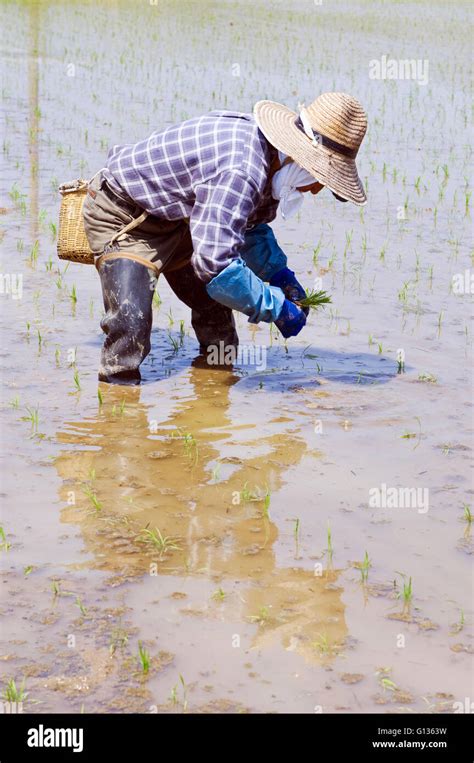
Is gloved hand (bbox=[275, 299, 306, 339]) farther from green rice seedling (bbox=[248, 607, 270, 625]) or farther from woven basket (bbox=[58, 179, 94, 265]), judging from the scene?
green rice seedling (bbox=[248, 607, 270, 625])

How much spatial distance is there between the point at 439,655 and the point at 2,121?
26.9 ft

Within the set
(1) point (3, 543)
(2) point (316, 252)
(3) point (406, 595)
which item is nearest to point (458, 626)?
(3) point (406, 595)

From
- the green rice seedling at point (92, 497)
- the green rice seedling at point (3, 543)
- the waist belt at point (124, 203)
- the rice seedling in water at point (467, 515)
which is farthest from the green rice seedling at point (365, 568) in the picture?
the waist belt at point (124, 203)

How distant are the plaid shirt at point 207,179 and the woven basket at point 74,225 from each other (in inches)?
10.4

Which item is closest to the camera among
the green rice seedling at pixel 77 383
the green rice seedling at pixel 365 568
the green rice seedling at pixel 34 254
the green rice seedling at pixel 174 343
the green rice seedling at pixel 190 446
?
the green rice seedling at pixel 365 568

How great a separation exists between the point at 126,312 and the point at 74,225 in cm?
53

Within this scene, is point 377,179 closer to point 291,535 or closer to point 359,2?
point 291,535

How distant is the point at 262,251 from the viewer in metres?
4.79

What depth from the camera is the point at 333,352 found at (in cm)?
538

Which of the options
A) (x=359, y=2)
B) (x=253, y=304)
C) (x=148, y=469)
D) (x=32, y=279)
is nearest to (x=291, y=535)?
(x=148, y=469)

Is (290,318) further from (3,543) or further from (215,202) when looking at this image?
(3,543)

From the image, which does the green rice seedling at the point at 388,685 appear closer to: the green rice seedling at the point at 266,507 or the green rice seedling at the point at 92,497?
the green rice seedling at the point at 266,507

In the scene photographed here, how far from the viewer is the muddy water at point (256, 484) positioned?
2.81 meters

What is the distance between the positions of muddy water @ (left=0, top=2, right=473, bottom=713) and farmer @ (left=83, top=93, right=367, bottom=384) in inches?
17.0
